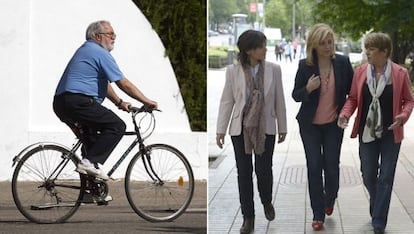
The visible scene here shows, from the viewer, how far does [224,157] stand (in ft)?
13.8

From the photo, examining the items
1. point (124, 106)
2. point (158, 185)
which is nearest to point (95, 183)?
point (158, 185)

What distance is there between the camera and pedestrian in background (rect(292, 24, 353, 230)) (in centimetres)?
391

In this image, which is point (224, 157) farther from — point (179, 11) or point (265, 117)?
point (179, 11)

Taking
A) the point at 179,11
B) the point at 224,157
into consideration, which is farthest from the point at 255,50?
the point at 224,157

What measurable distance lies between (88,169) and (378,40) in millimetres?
1401

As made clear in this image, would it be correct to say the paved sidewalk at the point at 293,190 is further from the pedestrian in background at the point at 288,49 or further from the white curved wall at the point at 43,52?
the white curved wall at the point at 43,52

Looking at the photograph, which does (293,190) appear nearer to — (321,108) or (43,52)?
(321,108)

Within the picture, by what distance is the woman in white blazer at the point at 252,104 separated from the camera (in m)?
3.82

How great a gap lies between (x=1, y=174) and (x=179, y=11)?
1039 millimetres

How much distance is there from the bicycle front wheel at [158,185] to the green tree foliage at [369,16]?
92 cm

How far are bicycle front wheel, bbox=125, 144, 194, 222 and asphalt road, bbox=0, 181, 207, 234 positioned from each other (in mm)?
37

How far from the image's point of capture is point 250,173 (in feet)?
13.3

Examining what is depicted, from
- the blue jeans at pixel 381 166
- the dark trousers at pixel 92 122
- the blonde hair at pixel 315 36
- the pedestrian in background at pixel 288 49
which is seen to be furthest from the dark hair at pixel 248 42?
the blue jeans at pixel 381 166

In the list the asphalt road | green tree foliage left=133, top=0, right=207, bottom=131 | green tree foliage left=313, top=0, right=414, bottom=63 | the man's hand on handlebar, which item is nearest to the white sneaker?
the asphalt road
